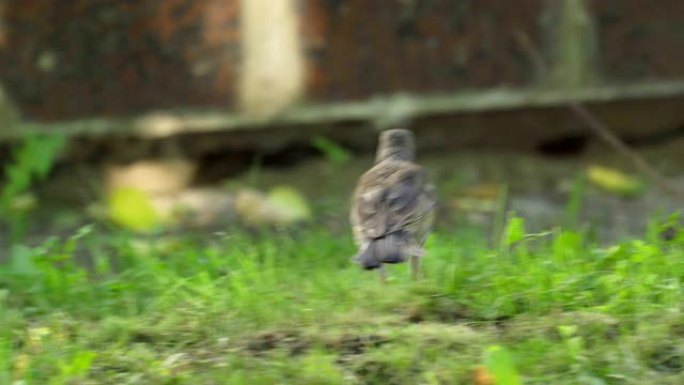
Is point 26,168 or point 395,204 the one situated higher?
point 26,168

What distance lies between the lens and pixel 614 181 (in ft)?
22.0

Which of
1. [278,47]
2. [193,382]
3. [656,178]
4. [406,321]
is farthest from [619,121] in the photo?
[193,382]

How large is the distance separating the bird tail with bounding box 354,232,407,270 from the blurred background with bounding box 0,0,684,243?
206 cm

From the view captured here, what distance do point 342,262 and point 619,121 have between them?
102 inches

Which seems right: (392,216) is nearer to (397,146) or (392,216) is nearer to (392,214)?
(392,214)

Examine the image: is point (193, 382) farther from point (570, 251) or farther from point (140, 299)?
point (570, 251)

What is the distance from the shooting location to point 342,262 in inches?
197

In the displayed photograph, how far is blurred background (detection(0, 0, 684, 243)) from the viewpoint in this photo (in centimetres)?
635

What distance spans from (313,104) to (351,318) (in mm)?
2781

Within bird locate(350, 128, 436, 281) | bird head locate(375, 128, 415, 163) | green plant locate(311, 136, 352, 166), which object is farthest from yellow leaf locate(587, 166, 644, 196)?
bird locate(350, 128, 436, 281)

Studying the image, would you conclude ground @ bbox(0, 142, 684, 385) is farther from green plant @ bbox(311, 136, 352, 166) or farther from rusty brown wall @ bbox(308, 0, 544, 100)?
rusty brown wall @ bbox(308, 0, 544, 100)

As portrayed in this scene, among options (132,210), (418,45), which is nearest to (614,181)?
(418,45)

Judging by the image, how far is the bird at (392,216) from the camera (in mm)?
3936

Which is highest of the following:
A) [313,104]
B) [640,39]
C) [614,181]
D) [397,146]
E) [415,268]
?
[640,39]
